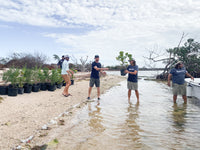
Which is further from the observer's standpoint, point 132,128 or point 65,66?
point 65,66

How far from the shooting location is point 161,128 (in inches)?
165

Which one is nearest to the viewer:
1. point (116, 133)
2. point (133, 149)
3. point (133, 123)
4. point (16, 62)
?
point (133, 149)

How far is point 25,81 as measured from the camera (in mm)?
7957

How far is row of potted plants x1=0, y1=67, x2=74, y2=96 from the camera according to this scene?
284 inches

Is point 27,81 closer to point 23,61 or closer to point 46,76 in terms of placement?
point 46,76

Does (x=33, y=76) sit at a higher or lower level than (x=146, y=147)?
higher

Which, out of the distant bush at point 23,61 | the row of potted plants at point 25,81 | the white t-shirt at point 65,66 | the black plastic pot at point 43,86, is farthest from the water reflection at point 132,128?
the distant bush at point 23,61

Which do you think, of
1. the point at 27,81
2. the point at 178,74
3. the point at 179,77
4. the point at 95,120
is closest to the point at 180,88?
the point at 179,77

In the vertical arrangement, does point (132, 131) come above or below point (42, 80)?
below

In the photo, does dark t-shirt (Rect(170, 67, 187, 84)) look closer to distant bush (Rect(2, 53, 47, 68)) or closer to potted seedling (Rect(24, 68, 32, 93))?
potted seedling (Rect(24, 68, 32, 93))

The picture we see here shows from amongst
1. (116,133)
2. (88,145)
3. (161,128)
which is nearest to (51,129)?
(88,145)

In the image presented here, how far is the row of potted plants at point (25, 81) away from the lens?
7.22m

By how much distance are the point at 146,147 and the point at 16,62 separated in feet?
69.9

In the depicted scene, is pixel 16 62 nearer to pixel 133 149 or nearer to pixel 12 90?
pixel 12 90
